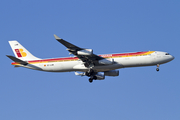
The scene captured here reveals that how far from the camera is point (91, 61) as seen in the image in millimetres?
53344

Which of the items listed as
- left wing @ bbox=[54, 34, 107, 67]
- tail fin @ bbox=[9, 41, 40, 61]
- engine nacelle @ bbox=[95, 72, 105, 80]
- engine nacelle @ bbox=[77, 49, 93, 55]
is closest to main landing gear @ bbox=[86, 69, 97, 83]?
engine nacelle @ bbox=[95, 72, 105, 80]

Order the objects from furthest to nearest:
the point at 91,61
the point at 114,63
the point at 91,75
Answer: the point at 91,75 → the point at 91,61 → the point at 114,63

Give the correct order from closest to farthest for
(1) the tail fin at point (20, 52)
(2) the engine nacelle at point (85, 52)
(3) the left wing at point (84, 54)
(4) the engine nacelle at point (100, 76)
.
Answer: (3) the left wing at point (84, 54), (2) the engine nacelle at point (85, 52), (1) the tail fin at point (20, 52), (4) the engine nacelle at point (100, 76)

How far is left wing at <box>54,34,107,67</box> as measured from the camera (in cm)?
4847

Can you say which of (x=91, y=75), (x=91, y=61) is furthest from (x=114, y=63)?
(x=91, y=75)

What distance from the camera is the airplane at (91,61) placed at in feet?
170

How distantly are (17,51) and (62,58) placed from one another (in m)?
11.1

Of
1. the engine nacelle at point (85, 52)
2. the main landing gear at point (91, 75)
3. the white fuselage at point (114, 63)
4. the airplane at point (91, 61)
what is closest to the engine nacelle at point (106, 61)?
the airplane at point (91, 61)

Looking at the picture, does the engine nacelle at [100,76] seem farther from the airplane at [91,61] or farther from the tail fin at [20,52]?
the tail fin at [20,52]

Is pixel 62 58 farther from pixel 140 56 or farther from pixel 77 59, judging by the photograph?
pixel 140 56

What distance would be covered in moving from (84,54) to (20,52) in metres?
17.1

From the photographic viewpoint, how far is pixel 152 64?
52.9 m

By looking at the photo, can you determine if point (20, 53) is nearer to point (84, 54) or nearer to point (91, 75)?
point (91, 75)

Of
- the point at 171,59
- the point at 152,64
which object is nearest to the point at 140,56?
the point at 152,64
